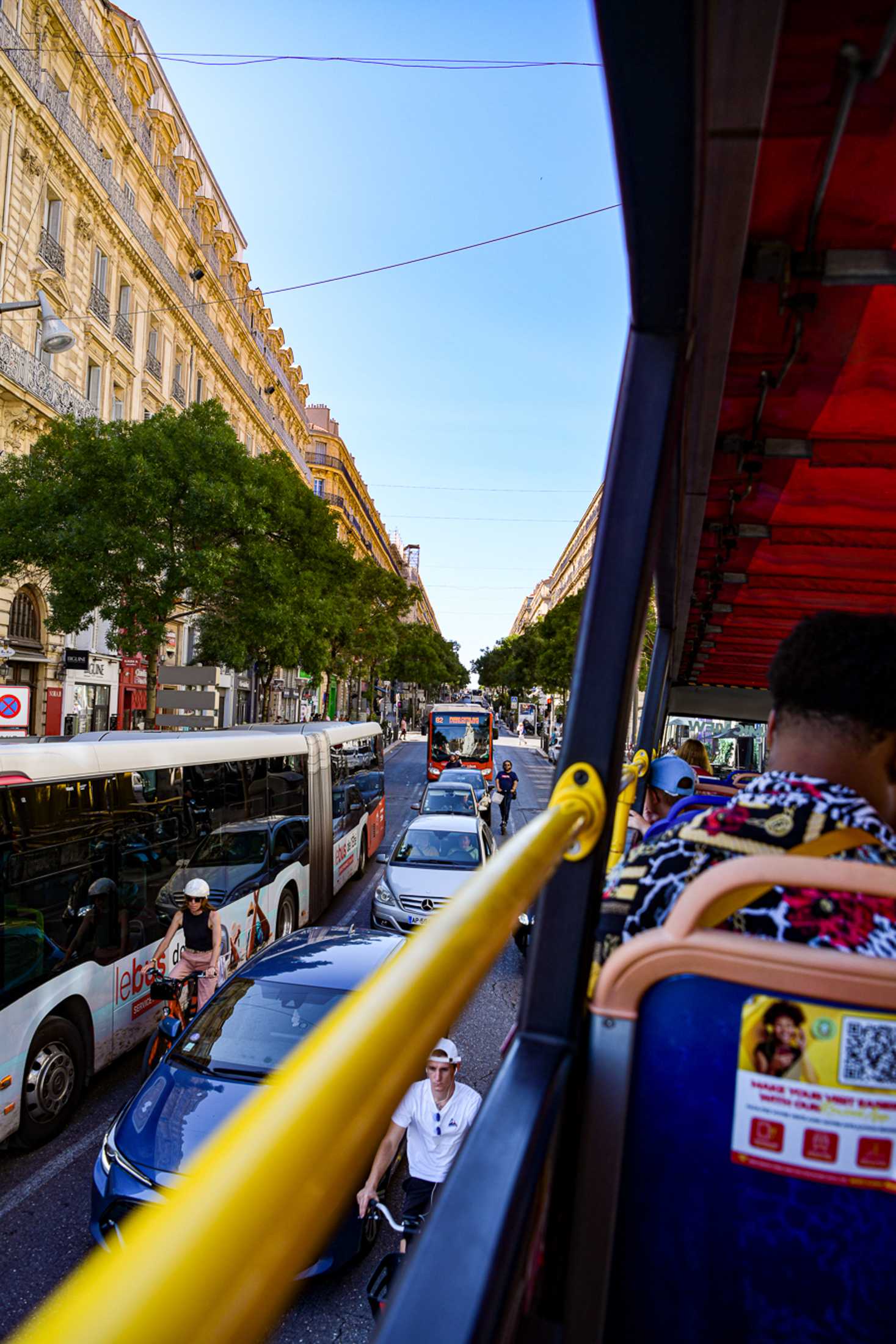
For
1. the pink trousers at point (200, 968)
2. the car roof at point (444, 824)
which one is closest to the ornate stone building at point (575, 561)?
the car roof at point (444, 824)

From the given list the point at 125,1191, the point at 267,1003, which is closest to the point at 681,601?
the point at 267,1003

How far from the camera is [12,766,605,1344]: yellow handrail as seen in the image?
458mm

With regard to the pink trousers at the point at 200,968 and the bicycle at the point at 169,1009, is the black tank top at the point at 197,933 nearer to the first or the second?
the pink trousers at the point at 200,968

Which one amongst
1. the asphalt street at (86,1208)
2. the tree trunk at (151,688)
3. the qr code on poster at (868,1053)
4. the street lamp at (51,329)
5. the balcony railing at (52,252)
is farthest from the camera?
the balcony railing at (52,252)

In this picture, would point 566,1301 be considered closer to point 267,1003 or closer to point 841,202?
point 841,202

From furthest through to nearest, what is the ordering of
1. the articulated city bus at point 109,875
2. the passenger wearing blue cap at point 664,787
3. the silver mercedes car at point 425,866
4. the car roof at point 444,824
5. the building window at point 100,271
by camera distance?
the building window at point 100,271 < the car roof at point 444,824 < the silver mercedes car at point 425,866 < the articulated city bus at point 109,875 < the passenger wearing blue cap at point 664,787

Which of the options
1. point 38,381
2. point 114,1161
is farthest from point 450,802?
point 38,381

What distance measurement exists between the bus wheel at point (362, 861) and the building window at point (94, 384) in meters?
16.7

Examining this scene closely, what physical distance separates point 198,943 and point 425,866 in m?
4.33

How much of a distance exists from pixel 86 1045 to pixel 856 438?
659 centimetres

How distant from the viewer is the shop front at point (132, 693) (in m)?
28.3

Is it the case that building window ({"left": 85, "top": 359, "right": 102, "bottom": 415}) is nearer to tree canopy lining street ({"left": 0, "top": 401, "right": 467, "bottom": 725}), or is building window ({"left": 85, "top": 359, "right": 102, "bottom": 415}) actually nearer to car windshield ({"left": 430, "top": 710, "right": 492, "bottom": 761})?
tree canopy lining street ({"left": 0, "top": 401, "right": 467, "bottom": 725})

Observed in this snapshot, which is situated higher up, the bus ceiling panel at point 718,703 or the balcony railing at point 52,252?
the balcony railing at point 52,252

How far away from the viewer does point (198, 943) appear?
7738mm
